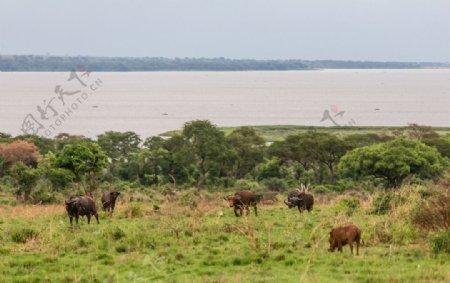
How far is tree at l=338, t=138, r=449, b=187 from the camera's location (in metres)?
40.3

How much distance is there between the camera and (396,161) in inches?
1581

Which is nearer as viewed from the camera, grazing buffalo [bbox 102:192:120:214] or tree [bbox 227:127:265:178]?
grazing buffalo [bbox 102:192:120:214]

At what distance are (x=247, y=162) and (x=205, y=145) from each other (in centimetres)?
684


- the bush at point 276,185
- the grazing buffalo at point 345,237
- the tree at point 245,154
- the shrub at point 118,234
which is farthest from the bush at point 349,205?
the tree at point 245,154

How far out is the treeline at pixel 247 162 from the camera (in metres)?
41.2

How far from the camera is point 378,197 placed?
2194cm

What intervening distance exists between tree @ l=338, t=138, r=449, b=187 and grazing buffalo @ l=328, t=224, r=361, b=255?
27185 millimetres

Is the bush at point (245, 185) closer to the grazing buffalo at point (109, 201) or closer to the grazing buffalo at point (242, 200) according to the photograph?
the grazing buffalo at point (242, 200)

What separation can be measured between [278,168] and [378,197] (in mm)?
32603

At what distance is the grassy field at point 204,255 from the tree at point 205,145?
34602mm

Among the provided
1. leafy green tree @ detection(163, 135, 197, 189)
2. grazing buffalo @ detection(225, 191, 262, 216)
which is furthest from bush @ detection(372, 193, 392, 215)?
leafy green tree @ detection(163, 135, 197, 189)

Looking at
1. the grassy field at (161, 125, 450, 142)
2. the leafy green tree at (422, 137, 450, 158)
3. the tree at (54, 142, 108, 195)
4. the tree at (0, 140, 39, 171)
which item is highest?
the tree at (54, 142, 108, 195)

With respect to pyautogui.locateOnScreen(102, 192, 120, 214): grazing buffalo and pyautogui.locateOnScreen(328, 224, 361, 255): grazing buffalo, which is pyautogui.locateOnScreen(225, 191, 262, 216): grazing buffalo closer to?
pyautogui.locateOnScreen(102, 192, 120, 214): grazing buffalo

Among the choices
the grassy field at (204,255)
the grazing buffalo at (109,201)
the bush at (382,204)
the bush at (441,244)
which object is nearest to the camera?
the grassy field at (204,255)
